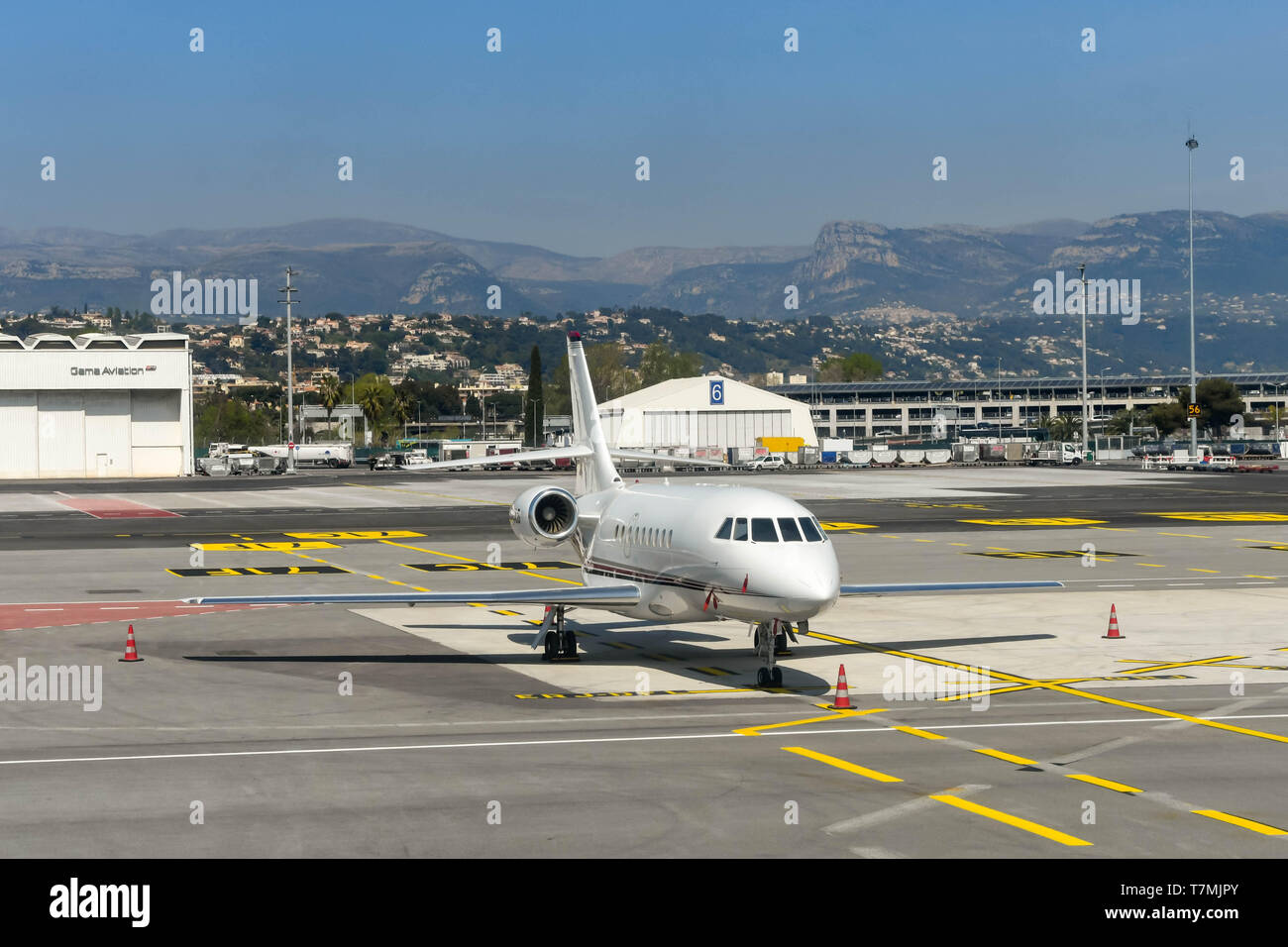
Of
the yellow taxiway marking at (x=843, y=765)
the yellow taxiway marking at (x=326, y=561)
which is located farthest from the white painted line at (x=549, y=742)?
the yellow taxiway marking at (x=326, y=561)

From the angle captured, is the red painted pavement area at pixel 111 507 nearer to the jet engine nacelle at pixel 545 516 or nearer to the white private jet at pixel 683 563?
the white private jet at pixel 683 563

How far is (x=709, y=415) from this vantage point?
18650cm

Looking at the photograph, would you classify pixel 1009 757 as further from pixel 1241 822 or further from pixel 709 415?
pixel 709 415

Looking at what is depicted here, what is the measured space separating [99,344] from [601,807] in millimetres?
131798

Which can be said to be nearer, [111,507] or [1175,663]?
[1175,663]

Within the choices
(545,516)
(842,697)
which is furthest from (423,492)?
(842,697)

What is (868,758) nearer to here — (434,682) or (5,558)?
(434,682)

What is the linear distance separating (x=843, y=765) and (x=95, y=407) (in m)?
127

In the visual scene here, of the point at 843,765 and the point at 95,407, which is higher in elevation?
the point at 95,407

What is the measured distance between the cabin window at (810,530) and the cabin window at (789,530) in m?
0.17

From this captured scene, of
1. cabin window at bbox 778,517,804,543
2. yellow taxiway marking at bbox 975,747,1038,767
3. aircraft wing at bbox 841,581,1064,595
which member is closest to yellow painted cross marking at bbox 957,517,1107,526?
aircraft wing at bbox 841,581,1064,595

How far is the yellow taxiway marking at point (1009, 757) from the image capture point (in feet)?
61.5
